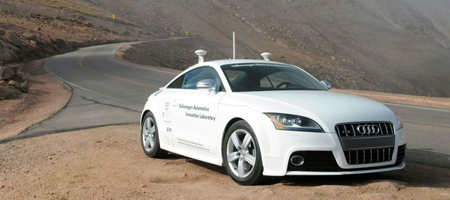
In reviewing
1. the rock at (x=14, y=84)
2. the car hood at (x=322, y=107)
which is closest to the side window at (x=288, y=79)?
the car hood at (x=322, y=107)

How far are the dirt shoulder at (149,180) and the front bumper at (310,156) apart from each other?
0.55 feet

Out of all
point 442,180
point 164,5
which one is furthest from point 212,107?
point 164,5

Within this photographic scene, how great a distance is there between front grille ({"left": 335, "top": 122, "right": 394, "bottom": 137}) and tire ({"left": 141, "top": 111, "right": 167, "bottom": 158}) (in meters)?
3.12

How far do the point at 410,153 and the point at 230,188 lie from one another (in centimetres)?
372

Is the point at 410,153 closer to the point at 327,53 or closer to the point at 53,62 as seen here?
the point at 53,62

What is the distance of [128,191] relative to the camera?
580 centimetres

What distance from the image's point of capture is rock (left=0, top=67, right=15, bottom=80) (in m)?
20.8

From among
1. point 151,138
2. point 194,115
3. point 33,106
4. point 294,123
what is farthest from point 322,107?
point 33,106

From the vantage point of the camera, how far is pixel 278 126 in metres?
5.50

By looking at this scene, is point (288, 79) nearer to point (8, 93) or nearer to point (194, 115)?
point (194, 115)

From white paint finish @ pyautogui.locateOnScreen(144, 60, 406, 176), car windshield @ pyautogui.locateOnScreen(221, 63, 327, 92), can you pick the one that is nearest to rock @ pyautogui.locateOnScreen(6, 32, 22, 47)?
white paint finish @ pyautogui.locateOnScreen(144, 60, 406, 176)

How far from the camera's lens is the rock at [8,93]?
1841 cm

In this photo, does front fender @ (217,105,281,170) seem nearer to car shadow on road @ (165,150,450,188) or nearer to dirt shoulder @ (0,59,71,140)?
A: car shadow on road @ (165,150,450,188)

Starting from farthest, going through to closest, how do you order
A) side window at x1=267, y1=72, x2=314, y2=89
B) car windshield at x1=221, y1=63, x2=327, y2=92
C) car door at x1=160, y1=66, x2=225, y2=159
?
1. side window at x1=267, y1=72, x2=314, y2=89
2. car windshield at x1=221, y1=63, x2=327, y2=92
3. car door at x1=160, y1=66, x2=225, y2=159
